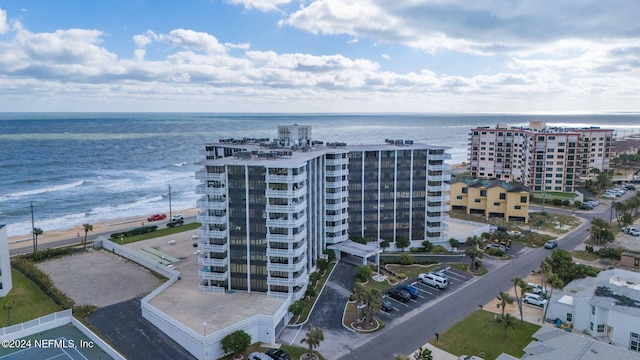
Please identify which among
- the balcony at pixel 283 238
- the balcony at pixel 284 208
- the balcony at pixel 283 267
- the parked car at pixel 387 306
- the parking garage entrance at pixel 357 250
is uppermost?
the balcony at pixel 284 208

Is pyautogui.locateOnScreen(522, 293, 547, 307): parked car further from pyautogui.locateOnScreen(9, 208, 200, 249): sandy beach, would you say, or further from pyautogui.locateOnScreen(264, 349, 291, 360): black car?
pyautogui.locateOnScreen(9, 208, 200, 249): sandy beach

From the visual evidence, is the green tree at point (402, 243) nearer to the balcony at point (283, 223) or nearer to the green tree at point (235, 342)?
the balcony at point (283, 223)

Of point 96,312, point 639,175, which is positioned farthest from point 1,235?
point 639,175

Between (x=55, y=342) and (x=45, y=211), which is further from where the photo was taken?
(x=45, y=211)

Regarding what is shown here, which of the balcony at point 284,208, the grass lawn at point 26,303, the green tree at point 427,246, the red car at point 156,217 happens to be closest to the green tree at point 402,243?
the green tree at point 427,246

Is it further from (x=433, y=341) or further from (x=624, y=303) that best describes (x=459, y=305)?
(x=624, y=303)
